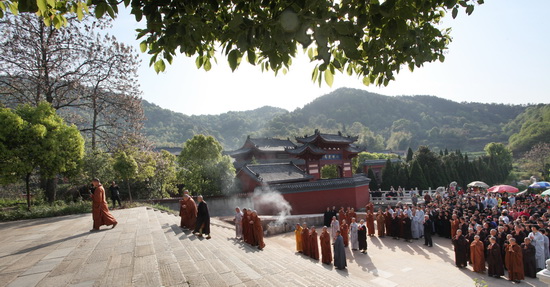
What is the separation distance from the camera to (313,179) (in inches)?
1003

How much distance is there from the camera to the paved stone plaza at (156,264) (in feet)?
14.3

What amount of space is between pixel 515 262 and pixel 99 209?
11.6 m

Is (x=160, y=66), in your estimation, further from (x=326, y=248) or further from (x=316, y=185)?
(x=316, y=185)

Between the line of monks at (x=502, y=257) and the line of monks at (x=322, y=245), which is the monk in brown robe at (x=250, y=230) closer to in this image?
the line of monks at (x=322, y=245)

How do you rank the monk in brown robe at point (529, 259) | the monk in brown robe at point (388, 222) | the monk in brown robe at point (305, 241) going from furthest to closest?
the monk in brown robe at point (388, 222), the monk in brown robe at point (305, 241), the monk in brown robe at point (529, 259)

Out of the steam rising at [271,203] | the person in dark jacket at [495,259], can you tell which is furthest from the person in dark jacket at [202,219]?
the steam rising at [271,203]

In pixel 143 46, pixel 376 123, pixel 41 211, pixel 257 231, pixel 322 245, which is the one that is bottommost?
pixel 322 245

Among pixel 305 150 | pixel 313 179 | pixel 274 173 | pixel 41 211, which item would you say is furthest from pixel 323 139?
pixel 41 211

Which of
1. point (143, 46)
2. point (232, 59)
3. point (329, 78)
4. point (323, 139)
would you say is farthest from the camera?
point (323, 139)

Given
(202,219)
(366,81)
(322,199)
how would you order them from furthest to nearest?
1. (322,199)
2. (202,219)
3. (366,81)

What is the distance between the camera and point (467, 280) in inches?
331

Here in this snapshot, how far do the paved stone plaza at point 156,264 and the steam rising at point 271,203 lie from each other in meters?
8.13

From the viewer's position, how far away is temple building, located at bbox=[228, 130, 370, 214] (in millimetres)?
19688

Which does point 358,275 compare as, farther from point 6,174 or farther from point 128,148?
point 128,148
